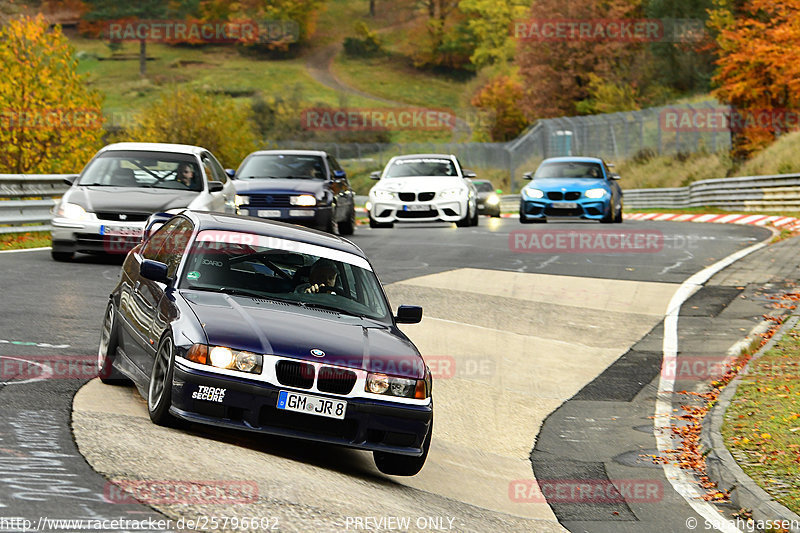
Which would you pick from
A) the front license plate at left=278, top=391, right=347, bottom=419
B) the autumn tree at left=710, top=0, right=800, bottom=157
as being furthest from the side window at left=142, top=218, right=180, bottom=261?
the autumn tree at left=710, top=0, right=800, bottom=157

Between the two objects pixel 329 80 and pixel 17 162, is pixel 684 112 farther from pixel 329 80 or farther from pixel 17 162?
pixel 329 80

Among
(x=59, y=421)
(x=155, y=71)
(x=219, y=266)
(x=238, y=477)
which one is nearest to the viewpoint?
(x=238, y=477)

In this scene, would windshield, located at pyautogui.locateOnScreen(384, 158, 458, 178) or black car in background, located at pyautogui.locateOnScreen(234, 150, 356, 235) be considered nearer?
black car in background, located at pyautogui.locateOnScreen(234, 150, 356, 235)

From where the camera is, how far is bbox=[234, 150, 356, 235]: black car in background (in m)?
22.2

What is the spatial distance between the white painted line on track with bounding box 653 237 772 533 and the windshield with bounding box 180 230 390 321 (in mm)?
2577

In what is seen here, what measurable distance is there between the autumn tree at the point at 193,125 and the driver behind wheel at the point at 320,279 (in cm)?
3352

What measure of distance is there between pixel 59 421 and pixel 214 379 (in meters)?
1.21

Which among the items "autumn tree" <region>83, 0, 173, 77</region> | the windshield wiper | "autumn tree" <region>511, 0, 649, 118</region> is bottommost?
the windshield wiper

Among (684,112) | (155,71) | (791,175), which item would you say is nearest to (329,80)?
(155,71)

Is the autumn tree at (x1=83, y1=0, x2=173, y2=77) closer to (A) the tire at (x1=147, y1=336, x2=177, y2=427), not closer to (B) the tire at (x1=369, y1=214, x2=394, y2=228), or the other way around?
(B) the tire at (x1=369, y1=214, x2=394, y2=228)

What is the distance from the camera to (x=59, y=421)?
779cm

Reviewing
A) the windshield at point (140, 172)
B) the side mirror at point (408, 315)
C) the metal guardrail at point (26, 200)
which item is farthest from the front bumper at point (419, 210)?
the side mirror at point (408, 315)

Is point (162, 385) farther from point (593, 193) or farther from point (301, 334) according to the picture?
point (593, 193)

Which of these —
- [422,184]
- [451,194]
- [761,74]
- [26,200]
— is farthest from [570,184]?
[761,74]
